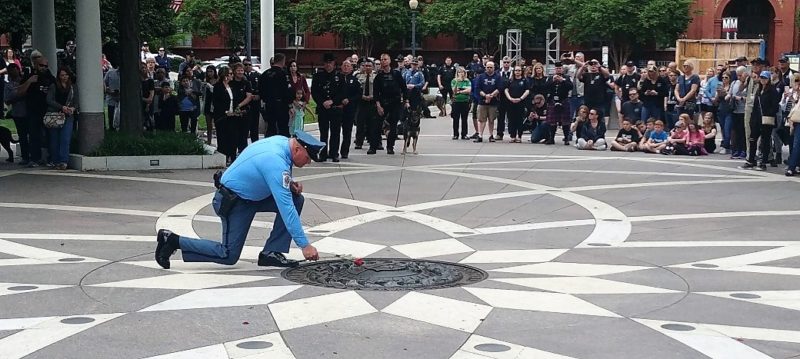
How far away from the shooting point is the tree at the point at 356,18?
61.6m

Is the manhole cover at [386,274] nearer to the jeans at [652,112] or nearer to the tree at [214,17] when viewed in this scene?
the jeans at [652,112]

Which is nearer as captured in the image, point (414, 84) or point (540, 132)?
point (540, 132)

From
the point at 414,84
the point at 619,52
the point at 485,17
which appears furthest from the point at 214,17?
the point at 414,84

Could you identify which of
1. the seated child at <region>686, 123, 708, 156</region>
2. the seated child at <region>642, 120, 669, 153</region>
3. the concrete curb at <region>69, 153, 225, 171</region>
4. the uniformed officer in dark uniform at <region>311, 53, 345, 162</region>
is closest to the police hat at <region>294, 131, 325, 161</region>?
the concrete curb at <region>69, 153, 225, 171</region>

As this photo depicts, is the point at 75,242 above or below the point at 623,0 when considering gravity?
below

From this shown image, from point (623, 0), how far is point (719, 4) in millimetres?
7449

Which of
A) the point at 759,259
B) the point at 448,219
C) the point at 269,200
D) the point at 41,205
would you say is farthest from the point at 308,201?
the point at 759,259

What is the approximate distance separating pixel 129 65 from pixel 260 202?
10.8 meters

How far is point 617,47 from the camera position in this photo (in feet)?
200

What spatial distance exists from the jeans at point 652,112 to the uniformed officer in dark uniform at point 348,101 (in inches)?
282

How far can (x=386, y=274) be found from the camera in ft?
30.8

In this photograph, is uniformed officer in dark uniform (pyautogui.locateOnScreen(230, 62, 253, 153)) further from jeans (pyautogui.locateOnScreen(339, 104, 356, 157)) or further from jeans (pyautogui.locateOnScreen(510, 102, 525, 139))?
jeans (pyautogui.locateOnScreen(510, 102, 525, 139))

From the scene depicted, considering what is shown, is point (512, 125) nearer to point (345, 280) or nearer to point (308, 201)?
point (308, 201)

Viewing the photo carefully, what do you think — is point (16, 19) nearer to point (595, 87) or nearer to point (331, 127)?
point (331, 127)
